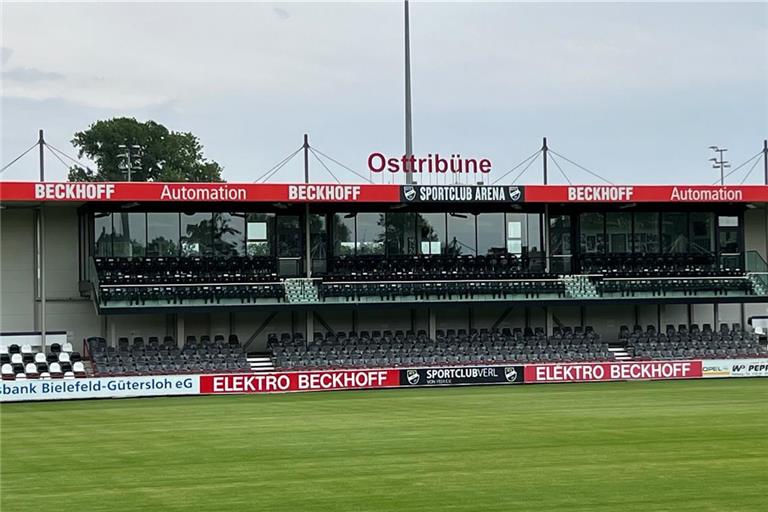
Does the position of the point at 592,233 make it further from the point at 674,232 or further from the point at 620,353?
the point at 620,353

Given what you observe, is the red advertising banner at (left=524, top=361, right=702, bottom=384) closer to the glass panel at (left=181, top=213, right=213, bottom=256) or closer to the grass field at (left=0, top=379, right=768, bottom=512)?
the grass field at (left=0, top=379, right=768, bottom=512)

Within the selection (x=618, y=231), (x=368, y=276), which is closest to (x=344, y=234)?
(x=368, y=276)

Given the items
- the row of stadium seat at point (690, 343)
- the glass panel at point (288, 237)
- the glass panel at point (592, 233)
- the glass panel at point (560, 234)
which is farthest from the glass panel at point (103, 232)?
the row of stadium seat at point (690, 343)

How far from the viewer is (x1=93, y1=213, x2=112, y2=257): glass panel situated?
52125mm

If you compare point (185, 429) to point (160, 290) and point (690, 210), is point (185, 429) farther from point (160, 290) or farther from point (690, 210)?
point (690, 210)

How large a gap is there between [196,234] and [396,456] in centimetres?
3249

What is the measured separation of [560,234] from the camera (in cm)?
5741

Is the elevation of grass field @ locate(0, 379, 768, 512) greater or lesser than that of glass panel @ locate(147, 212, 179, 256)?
lesser

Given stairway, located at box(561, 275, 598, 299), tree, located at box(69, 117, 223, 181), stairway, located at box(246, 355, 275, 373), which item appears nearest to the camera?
stairway, located at box(246, 355, 275, 373)

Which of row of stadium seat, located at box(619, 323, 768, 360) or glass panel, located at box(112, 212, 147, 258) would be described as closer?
glass panel, located at box(112, 212, 147, 258)

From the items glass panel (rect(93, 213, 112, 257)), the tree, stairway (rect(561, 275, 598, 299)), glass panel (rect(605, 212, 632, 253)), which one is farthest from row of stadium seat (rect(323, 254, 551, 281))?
the tree

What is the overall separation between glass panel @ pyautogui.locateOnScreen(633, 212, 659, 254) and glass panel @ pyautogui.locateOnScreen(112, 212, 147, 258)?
23.3 m

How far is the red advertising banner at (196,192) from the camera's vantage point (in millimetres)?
48125

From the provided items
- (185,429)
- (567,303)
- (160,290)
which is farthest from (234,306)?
(185,429)
